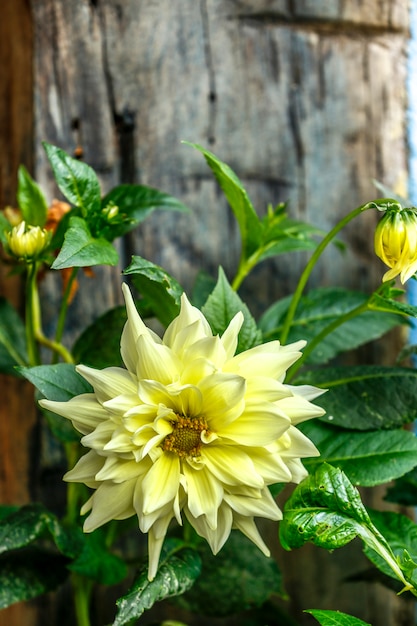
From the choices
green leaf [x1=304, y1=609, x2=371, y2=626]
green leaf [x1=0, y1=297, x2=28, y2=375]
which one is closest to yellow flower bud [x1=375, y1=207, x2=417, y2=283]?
green leaf [x1=304, y1=609, x2=371, y2=626]

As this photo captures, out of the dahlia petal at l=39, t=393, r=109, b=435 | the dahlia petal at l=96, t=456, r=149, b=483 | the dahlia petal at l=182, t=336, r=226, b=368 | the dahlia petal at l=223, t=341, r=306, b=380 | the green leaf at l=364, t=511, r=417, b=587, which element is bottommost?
the green leaf at l=364, t=511, r=417, b=587

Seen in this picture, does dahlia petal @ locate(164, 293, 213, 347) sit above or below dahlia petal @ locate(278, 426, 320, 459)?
above

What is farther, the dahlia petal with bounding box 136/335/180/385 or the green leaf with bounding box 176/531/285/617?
the green leaf with bounding box 176/531/285/617

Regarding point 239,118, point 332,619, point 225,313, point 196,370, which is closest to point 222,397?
point 196,370

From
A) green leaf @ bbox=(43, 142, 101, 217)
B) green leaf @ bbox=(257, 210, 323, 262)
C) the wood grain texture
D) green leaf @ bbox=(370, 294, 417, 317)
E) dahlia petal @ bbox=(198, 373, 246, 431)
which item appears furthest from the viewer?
the wood grain texture

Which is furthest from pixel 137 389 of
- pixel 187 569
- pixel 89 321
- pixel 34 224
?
pixel 89 321

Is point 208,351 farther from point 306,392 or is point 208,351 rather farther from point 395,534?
point 395,534

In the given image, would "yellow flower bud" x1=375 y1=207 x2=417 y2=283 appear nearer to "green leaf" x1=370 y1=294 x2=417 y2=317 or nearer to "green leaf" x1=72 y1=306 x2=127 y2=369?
"green leaf" x1=370 y1=294 x2=417 y2=317

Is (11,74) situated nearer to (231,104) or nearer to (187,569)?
(231,104)
